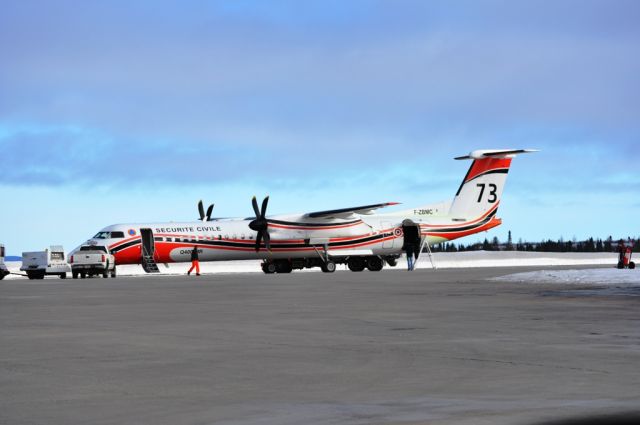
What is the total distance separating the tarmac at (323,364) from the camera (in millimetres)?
7723

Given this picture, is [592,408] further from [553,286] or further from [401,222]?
[401,222]

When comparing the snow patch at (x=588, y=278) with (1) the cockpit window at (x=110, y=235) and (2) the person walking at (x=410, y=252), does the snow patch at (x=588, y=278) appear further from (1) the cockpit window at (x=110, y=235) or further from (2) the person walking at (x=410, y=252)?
(1) the cockpit window at (x=110, y=235)

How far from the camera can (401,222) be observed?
6225 cm

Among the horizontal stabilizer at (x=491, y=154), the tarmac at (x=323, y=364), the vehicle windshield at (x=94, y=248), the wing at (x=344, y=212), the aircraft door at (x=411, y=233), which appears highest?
the horizontal stabilizer at (x=491, y=154)

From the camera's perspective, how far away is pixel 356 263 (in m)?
63.5

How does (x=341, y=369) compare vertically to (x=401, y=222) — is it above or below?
below

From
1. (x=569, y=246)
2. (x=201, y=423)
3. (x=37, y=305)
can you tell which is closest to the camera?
(x=201, y=423)

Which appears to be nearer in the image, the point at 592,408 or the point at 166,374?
the point at 592,408

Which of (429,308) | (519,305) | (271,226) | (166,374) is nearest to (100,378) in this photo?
(166,374)

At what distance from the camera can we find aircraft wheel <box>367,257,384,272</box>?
6319 centimetres

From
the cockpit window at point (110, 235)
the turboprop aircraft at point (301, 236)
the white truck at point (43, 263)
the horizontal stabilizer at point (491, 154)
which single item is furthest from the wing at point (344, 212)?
the white truck at point (43, 263)

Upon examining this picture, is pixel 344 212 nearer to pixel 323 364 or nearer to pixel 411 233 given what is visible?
pixel 411 233

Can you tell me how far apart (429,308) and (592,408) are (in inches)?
519

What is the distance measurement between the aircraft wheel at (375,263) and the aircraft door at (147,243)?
553 inches
